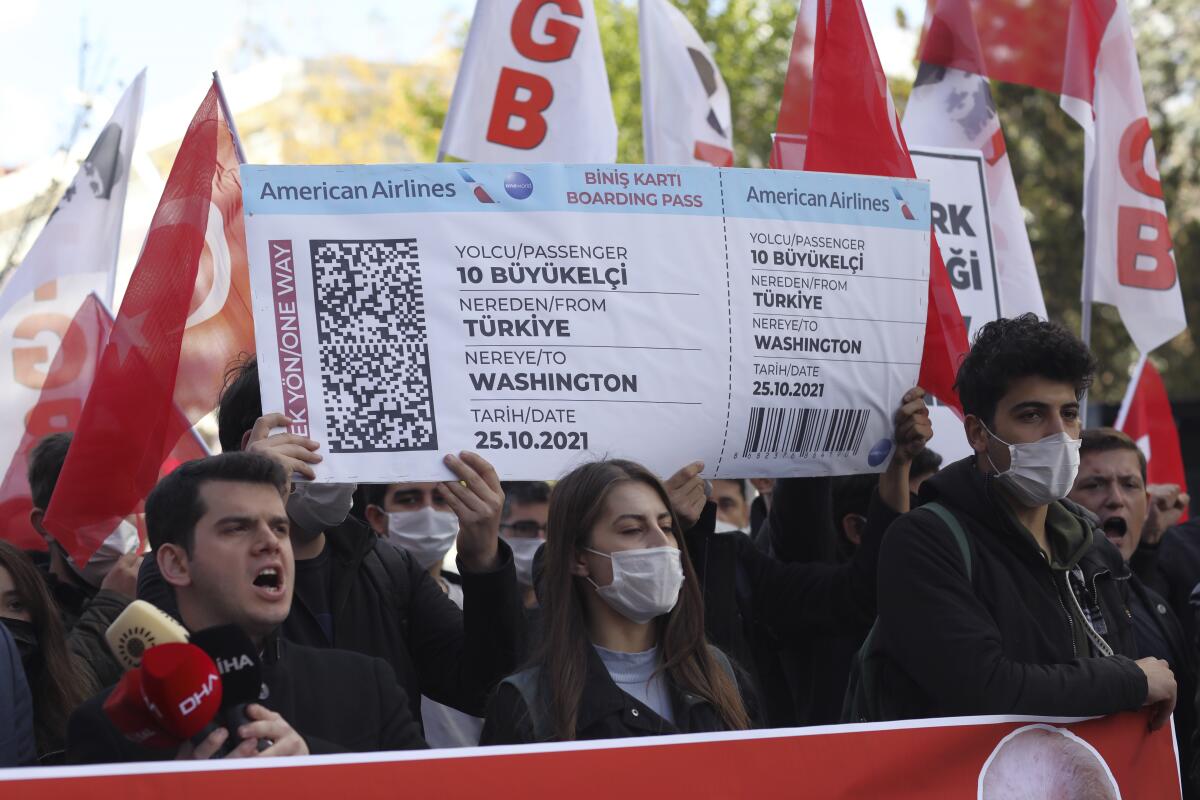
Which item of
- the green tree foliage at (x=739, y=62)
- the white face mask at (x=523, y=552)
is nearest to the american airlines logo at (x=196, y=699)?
the white face mask at (x=523, y=552)

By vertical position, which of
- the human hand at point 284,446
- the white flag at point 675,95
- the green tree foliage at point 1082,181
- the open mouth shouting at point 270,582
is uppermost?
the green tree foliage at point 1082,181

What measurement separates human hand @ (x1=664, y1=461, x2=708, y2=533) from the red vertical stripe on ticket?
0.98 m

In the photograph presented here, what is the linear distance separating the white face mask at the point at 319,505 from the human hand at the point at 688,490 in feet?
2.78

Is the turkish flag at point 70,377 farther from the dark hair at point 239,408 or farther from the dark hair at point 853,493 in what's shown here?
the dark hair at point 853,493

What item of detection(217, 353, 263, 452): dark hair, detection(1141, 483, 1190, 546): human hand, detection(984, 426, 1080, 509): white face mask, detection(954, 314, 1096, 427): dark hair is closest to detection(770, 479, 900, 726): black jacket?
detection(954, 314, 1096, 427): dark hair

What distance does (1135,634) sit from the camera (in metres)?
4.27

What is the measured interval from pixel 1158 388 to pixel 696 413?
3711 mm

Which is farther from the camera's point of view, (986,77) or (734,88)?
(734,88)

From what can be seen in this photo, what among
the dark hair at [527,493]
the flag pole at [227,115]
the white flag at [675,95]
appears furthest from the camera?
the white flag at [675,95]

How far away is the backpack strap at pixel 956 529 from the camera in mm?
3703

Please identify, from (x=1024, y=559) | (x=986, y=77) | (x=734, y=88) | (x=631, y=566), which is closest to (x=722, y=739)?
A: (x=631, y=566)

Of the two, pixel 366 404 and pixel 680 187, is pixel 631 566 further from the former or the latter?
pixel 680 187

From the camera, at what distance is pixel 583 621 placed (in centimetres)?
389

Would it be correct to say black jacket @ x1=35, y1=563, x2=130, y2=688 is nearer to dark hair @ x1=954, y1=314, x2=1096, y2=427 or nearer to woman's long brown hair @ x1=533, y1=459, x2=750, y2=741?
woman's long brown hair @ x1=533, y1=459, x2=750, y2=741
